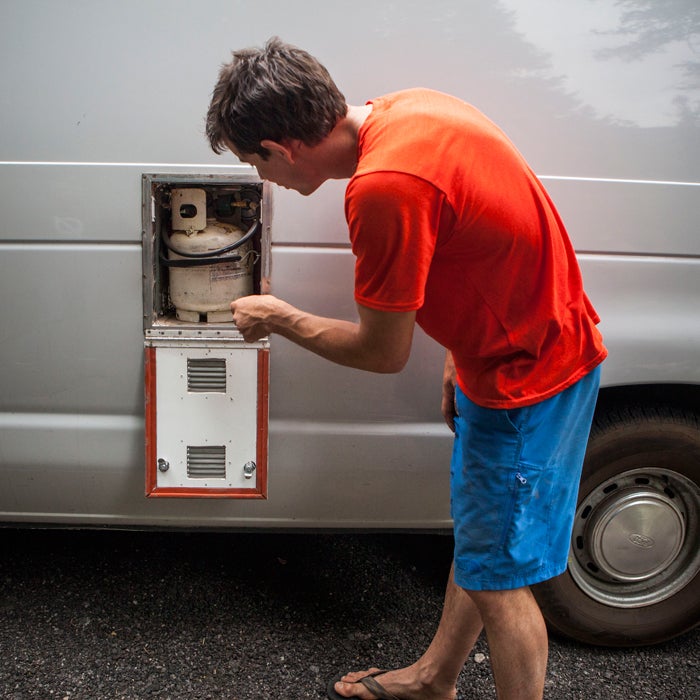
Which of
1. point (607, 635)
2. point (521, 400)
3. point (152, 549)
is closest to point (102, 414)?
point (152, 549)

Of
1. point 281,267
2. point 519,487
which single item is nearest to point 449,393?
point 519,487

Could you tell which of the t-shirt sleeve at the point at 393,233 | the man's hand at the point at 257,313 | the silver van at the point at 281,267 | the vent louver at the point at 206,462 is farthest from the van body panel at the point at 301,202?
the t-shirt sleeve at the point at 393,233

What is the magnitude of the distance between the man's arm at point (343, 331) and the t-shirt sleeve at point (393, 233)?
48 millimetres

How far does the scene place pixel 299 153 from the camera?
145 cm

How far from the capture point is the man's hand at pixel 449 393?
6.06 ft

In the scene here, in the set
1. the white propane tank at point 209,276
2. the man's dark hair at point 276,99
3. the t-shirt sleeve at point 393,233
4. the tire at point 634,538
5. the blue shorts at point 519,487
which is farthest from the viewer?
the tire at point 634,538

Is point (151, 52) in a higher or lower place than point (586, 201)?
higher

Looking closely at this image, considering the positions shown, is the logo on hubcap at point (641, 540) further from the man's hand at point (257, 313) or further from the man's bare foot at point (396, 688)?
the man's hand at point (257, 313)

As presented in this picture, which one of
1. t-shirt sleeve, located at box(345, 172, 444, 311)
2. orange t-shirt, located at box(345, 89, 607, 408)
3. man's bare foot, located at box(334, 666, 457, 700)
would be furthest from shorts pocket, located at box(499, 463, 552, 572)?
man's bare foot, located at box(334, 666, 457, 700)

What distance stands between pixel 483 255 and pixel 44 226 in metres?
1.19

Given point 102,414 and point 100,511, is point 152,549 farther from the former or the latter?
point 102,414

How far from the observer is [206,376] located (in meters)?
1.98

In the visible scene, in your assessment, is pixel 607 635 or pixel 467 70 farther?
pixel 607 635

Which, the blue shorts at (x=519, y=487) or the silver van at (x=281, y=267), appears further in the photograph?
the silver van at (x=281, y=267)
